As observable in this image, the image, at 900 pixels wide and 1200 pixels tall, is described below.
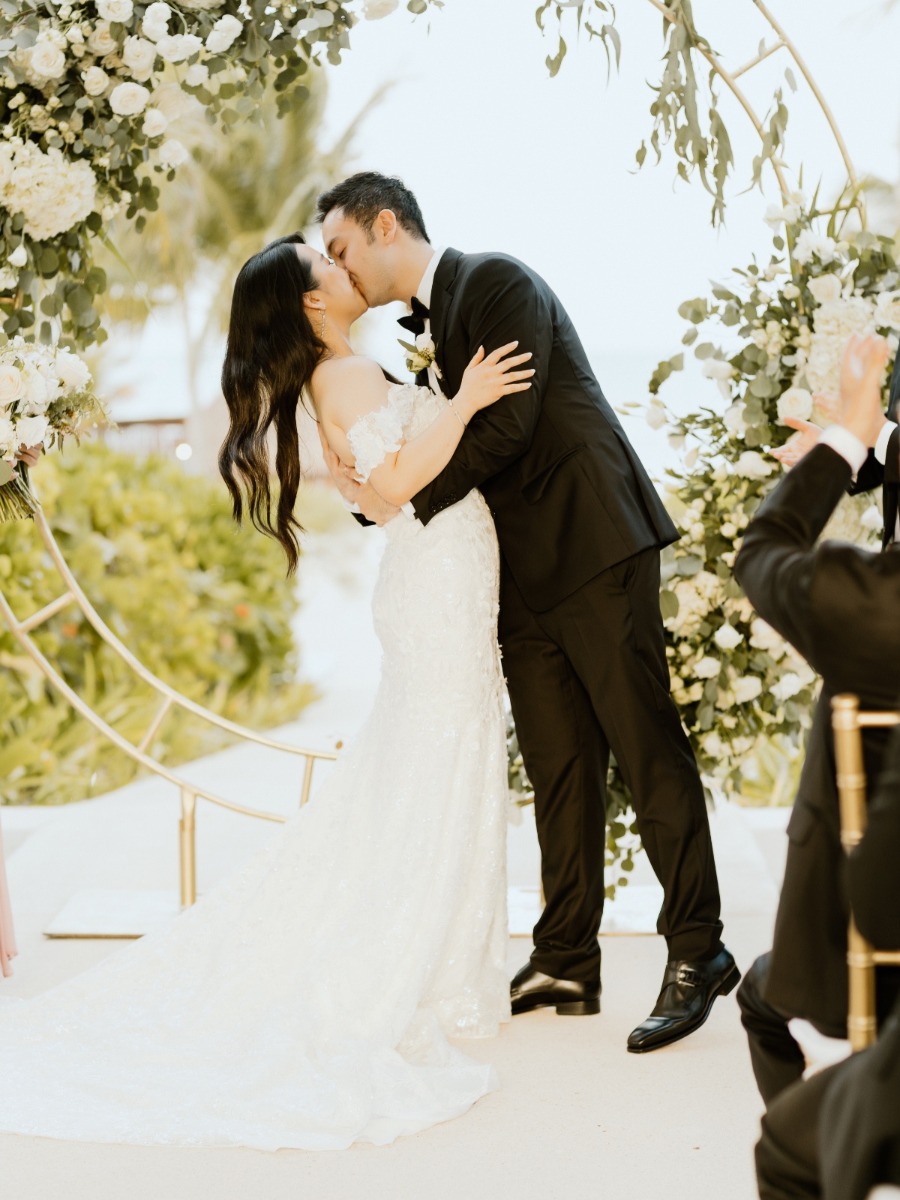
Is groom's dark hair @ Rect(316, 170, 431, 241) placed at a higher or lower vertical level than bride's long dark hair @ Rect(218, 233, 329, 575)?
higher

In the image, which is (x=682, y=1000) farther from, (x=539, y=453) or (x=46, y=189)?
(x=46, y=189)

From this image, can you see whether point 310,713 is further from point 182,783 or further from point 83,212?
point 83,212

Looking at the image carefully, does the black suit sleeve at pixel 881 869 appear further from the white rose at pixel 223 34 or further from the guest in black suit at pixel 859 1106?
the white rose at pixel 223 34

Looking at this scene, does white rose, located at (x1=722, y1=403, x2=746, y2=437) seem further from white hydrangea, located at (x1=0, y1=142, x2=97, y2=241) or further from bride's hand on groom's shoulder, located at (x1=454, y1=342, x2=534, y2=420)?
white hydrangea, located at (x1=0, y1=142, x2=97, y2=241)

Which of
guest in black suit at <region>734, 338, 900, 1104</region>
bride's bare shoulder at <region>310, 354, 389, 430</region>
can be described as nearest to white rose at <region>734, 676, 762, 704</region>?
bride's bare shoulder at <region>310, 354, 389, 430</region>

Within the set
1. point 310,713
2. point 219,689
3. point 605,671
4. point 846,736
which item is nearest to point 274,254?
point 605,671

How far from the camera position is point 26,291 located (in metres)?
3.45

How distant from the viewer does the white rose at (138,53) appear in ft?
10.5

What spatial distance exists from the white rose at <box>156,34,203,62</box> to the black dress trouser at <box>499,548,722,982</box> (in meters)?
1.52

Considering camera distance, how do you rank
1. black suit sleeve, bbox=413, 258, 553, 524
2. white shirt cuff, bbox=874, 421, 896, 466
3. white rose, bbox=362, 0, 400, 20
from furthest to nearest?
white rose, bbox=362, 0, 400, 20 < black suit sleeve, bbox=413, 258, 553, 524 < white shirt cuff, bbox=874, 421, 896, 466

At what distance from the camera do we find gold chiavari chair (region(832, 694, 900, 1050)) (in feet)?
4.98

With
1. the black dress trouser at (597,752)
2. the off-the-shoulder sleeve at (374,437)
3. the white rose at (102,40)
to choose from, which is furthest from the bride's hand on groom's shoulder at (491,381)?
the white rose at (102,40)

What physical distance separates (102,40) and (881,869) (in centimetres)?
287

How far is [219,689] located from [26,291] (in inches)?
160
